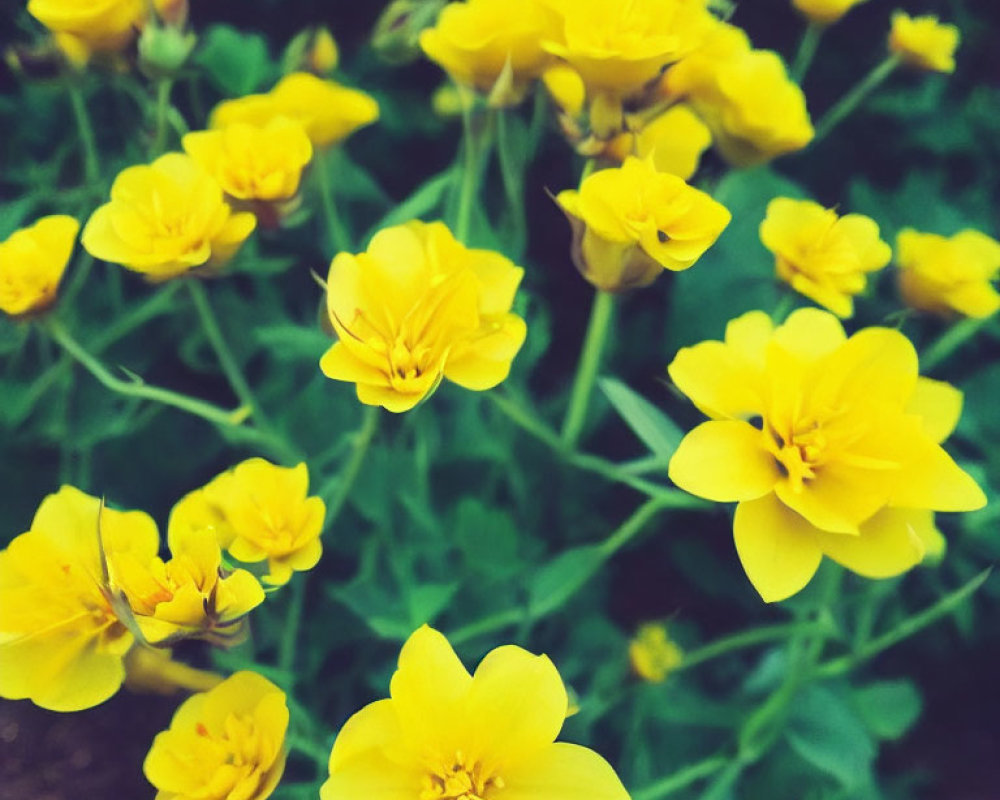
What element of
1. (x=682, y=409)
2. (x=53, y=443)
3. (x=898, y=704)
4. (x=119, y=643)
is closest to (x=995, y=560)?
(x=898, y=704)

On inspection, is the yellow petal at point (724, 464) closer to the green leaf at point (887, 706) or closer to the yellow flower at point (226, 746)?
the yellow flower at point (226, 746)

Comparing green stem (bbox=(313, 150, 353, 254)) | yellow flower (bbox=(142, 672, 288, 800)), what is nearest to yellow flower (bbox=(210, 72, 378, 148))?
green stem (bbox=(313, 150, 353, 254))

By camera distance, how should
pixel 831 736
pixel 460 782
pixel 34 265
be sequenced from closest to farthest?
1. pixel 460 782
2. pixel 34 265
3. pixel 831 736

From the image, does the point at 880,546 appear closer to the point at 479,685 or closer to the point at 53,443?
the point at 479,685

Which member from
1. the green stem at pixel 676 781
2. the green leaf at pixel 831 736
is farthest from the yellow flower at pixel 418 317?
the green leaf at pixel 831 736

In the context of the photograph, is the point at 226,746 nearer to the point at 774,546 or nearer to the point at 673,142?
the point at 774,546

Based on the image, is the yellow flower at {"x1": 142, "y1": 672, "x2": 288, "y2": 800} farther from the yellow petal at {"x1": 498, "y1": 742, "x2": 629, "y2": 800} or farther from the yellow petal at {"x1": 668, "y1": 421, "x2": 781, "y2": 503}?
the yellow petal at {"x1": 668, "y1": 421, "x2": 781, "y2": 503}

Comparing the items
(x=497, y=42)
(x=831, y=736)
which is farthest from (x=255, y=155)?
(x=831, y=736)

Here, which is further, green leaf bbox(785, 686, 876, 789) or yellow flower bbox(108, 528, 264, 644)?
green leaf bbox(785, 686, 876, 789)
